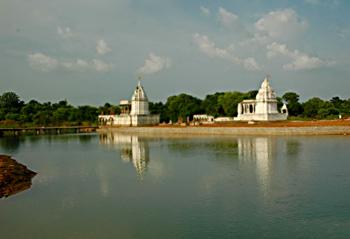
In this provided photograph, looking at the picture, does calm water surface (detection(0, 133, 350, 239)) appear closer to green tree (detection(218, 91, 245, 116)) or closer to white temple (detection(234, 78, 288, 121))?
white temple (detection(234, 78, 288, 121))

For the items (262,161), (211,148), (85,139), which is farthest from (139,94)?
(262,161)

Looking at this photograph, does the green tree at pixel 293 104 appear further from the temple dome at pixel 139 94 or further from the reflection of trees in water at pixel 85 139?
the reflection of trees in water at pixel 85 139

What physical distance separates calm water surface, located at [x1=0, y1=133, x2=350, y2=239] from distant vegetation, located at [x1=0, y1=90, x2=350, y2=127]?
5382 cm

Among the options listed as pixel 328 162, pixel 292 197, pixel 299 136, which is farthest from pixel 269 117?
pixel 292 197

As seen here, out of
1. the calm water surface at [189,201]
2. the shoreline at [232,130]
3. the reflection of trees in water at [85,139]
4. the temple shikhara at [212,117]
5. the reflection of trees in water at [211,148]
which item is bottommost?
the calm water surface at [189,201]

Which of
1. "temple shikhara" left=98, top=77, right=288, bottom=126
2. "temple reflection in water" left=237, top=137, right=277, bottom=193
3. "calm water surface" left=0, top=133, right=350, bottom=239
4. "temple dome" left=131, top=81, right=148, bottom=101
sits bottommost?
"calm water surface" left=0, top=133, right=350, bottom=239

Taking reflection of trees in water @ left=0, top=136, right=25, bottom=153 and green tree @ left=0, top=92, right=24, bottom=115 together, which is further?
green tree @ left=0, top=92, right=24, bottom=115

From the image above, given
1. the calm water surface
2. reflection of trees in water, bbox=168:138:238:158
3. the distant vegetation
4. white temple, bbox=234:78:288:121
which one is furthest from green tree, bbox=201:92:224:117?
the calm water surface

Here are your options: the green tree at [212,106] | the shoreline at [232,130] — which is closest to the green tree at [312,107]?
the green tree at [212,106]

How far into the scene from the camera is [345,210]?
14469 millimetres

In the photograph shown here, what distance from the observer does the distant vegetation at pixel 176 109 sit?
8206 centimetres

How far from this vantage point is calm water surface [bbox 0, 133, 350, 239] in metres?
13.1

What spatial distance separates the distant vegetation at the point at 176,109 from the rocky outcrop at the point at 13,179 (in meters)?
59.4

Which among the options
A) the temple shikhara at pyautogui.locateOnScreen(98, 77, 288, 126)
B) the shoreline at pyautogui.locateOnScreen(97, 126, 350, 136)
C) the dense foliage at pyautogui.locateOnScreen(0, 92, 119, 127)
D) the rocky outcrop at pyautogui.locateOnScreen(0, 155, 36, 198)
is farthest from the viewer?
the dense foliage at pyautogui.locateOnScreen(0, 92, 119, 127)
